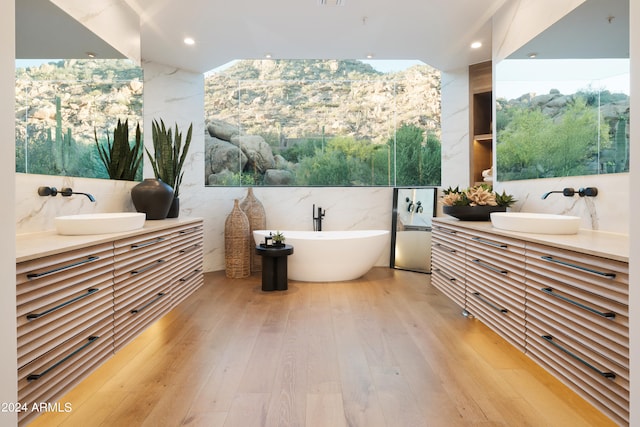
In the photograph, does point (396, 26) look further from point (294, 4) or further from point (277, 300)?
point (277, 300)

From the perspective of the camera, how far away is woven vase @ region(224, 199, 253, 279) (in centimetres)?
468

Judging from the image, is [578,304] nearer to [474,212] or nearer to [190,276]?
[474,212]

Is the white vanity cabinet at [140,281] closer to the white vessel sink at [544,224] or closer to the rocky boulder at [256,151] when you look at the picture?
the white vessel sink at [544,224]

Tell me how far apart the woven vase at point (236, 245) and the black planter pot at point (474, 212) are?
254 cm

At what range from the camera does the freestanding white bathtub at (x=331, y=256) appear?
4.28 metres

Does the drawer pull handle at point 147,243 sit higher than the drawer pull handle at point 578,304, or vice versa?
the drawer pull handle at point 147,243

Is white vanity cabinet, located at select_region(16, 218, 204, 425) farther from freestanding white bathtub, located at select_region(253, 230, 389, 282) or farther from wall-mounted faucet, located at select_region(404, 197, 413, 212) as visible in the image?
wall-mounted faucet, located at select_region(404, 197, 413, 212)

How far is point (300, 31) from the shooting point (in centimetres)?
392

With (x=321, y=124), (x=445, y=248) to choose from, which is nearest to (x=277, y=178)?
(x=321, y=124)

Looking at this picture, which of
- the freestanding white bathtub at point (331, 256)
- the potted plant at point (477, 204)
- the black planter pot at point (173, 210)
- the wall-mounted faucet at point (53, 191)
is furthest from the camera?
the freestanding white bathtub at point (331, 256)

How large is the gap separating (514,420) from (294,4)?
11.2 ft

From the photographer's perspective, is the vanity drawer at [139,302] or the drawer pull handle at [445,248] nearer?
the vanity drawer at [139,302]

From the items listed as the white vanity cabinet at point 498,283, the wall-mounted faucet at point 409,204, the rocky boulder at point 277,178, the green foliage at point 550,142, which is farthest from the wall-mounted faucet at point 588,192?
the rocky boulder at point 277,178

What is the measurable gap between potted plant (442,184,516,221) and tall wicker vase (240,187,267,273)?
2551 millimetres
